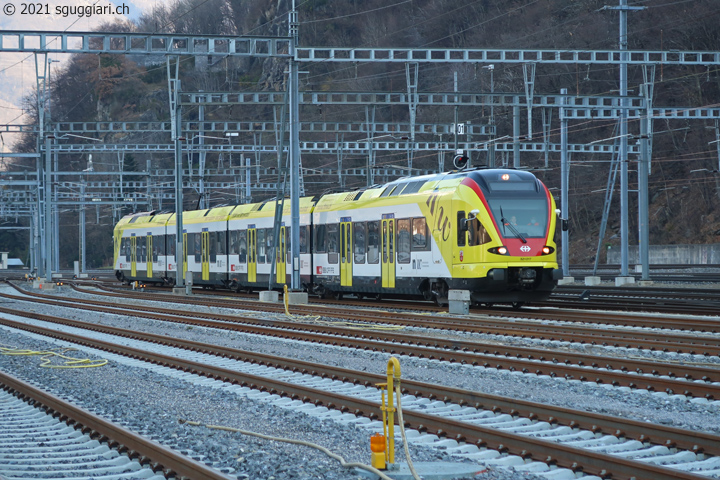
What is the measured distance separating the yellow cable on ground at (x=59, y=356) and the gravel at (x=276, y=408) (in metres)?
0.21

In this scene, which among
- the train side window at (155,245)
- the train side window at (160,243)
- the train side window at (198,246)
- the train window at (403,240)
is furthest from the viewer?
the train side window at (155,245)

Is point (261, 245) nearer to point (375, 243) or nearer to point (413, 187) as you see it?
point (375, 243)

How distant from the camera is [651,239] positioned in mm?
58469

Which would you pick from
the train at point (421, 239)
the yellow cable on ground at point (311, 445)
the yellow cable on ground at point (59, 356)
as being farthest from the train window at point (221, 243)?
the yellow cable on ground at point (311, 445)

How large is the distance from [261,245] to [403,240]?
35.0ft

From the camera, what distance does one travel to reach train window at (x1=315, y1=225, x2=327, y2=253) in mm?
31641

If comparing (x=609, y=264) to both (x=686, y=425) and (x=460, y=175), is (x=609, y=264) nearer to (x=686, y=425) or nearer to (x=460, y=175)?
(x=460, y=175)

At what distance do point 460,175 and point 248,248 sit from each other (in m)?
14.8

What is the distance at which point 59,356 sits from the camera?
16.7 meters

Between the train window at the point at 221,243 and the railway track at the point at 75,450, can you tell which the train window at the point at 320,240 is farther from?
the railway track at the point at 75,450

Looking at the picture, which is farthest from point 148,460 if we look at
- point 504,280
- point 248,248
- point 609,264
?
point 609,264

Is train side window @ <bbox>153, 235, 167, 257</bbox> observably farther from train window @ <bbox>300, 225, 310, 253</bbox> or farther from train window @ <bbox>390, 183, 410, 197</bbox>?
train window @ <bbox>390, 183, 410, 197</bbox>

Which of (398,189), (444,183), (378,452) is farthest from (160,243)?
(378,452)

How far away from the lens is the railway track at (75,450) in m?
7.55
